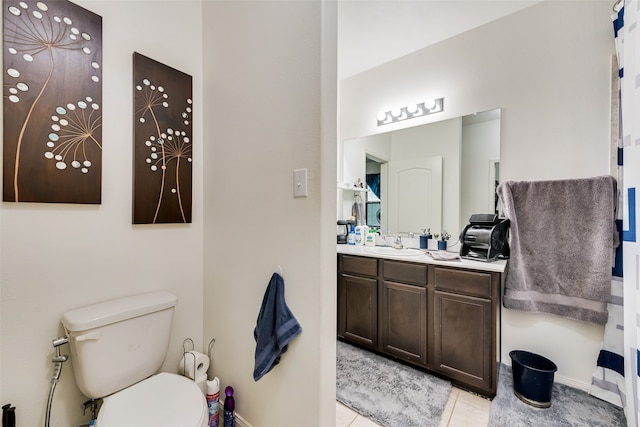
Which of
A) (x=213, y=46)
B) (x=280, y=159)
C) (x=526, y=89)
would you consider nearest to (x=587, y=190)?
(x=526, y=89)

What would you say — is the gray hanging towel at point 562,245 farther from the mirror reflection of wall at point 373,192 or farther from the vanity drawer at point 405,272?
the mirror reflection of wall at point 373,192

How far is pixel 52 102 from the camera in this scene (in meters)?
1.05

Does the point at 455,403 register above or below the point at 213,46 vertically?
below

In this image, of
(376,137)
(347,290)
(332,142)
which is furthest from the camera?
(376,137)

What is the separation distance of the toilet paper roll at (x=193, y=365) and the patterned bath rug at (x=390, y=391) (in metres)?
0.86

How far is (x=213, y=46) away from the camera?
59.3 inches

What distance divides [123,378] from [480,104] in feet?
9.38

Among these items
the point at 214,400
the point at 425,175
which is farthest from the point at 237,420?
the point at 425,175

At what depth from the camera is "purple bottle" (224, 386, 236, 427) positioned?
1340mm

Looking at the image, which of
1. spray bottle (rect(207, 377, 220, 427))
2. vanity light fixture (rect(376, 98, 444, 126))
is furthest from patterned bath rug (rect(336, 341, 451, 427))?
vanity light fixture (rect(376, 98, 444, 126))

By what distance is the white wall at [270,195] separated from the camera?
3.43ft

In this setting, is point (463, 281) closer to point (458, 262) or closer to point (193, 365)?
point (458, 262)

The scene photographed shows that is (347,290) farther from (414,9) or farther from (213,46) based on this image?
(414,9)

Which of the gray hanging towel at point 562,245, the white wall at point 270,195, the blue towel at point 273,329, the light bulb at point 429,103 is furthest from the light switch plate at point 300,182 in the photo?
the light bulb at point 429,103
